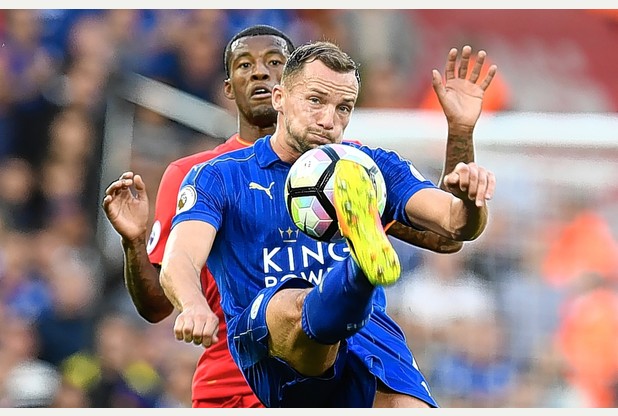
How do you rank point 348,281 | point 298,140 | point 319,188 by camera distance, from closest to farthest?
point 348,281, point 319,188, point 298,140

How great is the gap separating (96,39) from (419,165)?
2.75 metres

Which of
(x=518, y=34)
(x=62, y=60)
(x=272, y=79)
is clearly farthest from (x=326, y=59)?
(x=518, y=34)

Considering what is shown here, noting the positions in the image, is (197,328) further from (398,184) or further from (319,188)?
(398,184)

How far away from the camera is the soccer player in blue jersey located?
13.3 feet

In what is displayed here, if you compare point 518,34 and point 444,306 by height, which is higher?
point 518,34

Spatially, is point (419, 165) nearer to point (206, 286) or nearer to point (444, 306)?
point (444, 306)

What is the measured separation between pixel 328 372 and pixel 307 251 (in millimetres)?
488

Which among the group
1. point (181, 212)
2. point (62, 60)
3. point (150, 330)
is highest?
point (62, 60)

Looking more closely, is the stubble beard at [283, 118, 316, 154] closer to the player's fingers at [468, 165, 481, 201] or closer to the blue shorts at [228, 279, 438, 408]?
the blue shorts at [228, 279, 438, 408]

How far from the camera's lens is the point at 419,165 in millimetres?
9219

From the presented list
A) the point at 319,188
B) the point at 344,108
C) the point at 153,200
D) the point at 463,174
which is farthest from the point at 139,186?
the point at 153,200

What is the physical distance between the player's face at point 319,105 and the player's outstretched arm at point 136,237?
652 mm

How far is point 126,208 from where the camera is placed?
501cm

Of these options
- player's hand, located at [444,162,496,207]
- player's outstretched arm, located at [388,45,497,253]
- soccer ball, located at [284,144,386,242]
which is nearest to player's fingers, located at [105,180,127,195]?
soccer ball, located at [284,144,386,242]
